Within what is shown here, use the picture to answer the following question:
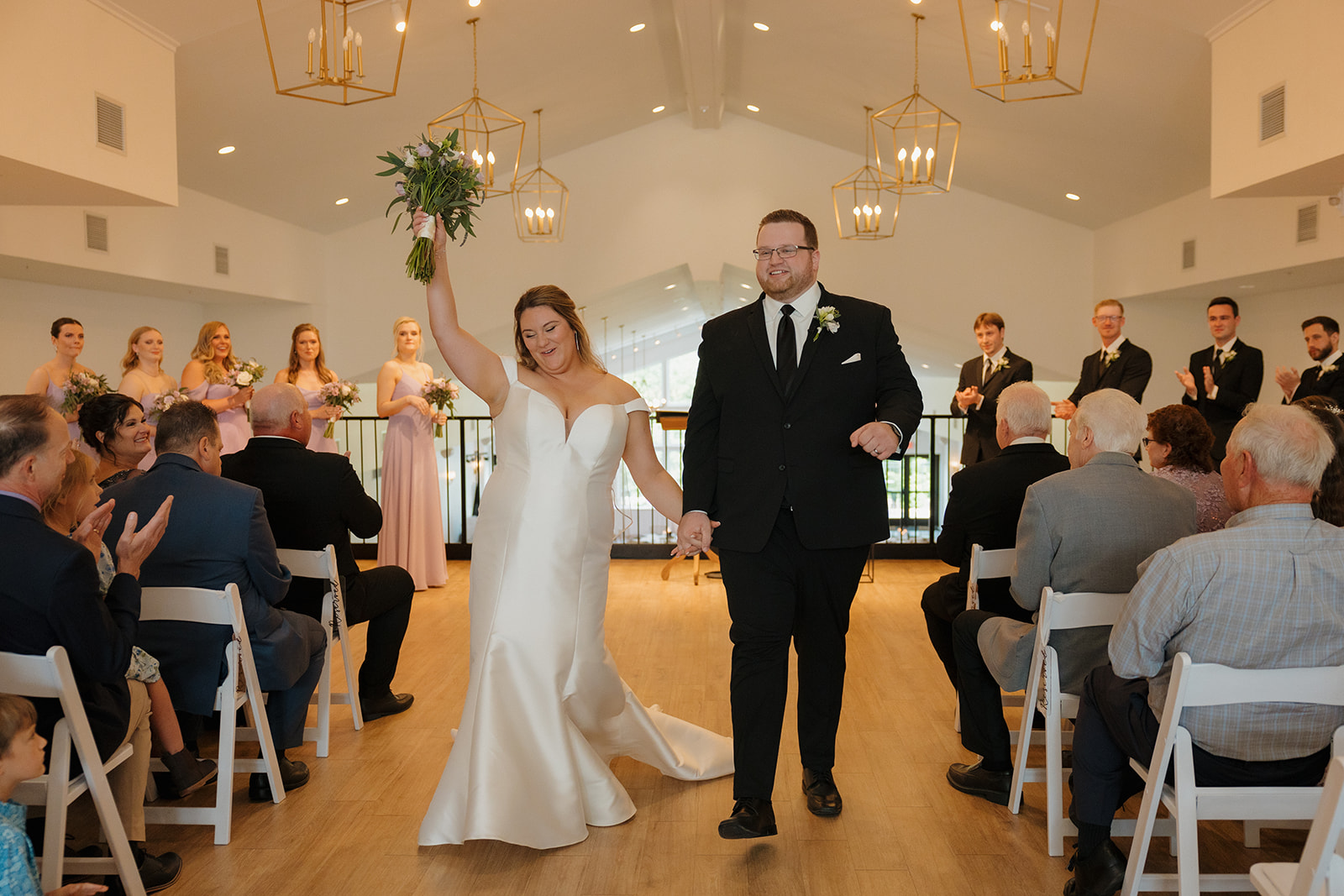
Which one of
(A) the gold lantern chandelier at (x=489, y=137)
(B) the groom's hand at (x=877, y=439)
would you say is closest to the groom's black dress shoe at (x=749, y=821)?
(B) the groom's hand at (x=877, y=439)

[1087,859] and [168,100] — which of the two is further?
[168,100]

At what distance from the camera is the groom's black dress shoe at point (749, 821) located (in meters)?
2.95

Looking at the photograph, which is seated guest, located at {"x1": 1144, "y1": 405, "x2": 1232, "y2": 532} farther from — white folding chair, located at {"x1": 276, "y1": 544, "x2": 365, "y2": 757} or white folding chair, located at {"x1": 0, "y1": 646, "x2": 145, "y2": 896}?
white folding chair, located at {"x1": 0, "y1": 646, "x2": 145, "y2": 896}

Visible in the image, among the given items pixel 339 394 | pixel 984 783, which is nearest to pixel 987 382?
pixel 984 783

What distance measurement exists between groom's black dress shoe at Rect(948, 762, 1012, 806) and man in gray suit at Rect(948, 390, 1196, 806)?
400 millimetres

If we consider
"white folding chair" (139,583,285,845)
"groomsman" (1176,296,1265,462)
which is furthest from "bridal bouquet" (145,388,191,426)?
"groomsman" (1176,296,1265,462)

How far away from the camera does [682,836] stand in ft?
10.5

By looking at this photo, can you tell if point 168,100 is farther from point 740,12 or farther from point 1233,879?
point 1233,879

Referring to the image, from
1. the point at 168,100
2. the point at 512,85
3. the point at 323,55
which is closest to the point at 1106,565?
the point at 323,55

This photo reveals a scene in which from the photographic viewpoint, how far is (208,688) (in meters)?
3.21

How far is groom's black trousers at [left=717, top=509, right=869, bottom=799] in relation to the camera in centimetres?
307

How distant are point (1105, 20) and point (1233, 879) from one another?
21.8 ft

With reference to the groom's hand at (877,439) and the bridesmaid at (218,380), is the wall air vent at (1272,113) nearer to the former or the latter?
the groom's hand at (877,439)

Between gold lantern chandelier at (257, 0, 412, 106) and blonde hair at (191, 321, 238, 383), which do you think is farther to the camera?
gold lantern chandelier at (257, 0, 412, 106)
